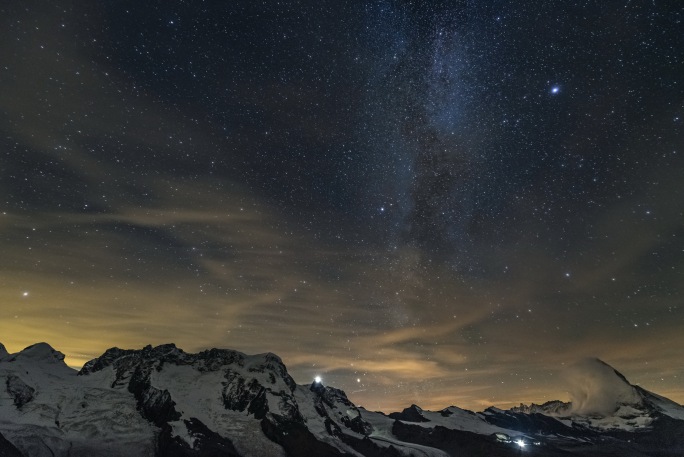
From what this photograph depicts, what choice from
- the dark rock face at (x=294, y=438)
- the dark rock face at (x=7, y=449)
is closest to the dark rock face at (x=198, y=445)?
the dark rock face at (x=294, y=438)

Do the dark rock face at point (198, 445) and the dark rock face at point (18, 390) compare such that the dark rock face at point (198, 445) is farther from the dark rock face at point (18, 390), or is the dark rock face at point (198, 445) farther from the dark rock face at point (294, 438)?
the dark rock face at point (18, 390)

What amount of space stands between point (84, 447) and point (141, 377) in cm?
5833

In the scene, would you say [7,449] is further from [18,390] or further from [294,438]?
[294,438]

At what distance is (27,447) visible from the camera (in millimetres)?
121375

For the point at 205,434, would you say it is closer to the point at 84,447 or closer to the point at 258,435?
the point at 258,435

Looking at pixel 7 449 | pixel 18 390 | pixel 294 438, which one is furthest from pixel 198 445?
pixel 18 390

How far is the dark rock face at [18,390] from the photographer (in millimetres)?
145875

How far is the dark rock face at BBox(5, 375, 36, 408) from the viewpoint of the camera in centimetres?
14588

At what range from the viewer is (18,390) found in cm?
15025

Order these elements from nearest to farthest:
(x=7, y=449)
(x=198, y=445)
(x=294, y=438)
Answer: (x=7, y=449)
(x=198, y=445)
(x=294, y=438)

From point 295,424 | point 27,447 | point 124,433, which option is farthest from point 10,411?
point 295,424

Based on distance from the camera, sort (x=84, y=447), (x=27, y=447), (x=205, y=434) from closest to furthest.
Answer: (x=27, y=447), (x=84, y=447), (x=205, y=434)

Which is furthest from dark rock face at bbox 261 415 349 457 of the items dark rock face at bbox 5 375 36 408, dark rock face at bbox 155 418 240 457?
dark rock face at bbox 5 375 36 408

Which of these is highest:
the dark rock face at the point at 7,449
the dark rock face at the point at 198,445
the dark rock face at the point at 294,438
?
the dark rock face at the point at 294,438
